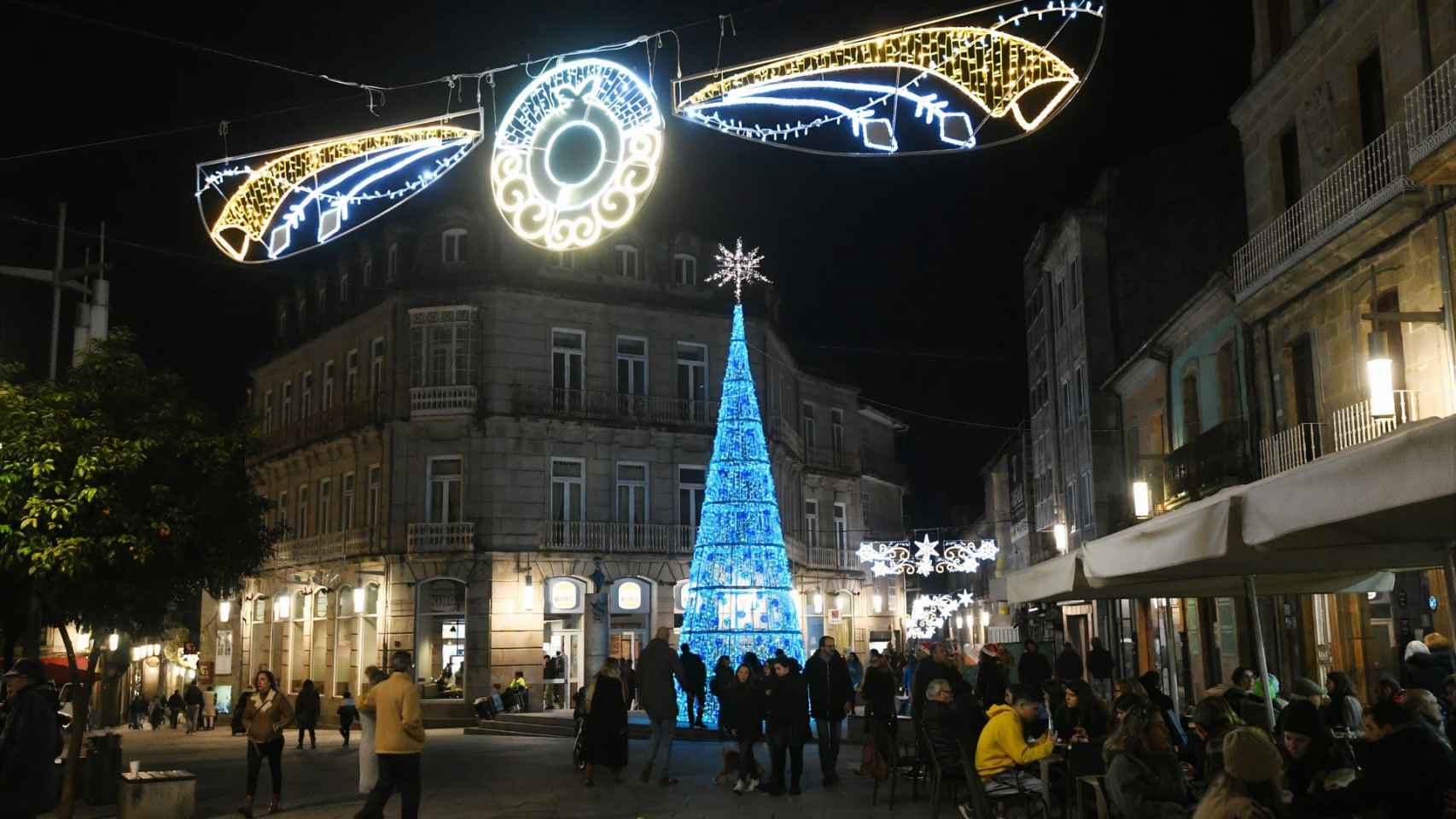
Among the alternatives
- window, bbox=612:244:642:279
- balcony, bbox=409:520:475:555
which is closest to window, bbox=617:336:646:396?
window, bbox=612:244:642:279

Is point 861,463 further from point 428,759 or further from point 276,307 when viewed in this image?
point 428,759

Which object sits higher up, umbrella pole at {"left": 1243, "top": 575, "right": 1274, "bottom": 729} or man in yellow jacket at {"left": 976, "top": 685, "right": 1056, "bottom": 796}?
umbrella pole at {"left": 1243, "top": 575, "right": 1274, "bottom": 729}

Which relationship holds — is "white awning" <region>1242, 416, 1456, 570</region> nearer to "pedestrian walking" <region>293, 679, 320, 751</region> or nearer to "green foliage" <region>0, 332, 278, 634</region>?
"green foliage" <region>0, 332, 278, 634</region>

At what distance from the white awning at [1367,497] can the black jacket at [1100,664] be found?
12.9 metres

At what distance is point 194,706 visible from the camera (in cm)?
3850

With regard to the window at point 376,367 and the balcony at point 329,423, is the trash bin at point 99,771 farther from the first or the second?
the window at point 376,367

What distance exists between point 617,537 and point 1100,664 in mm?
18546

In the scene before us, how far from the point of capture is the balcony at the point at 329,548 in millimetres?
37375

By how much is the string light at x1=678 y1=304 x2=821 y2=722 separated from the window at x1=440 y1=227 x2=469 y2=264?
14.2 metres

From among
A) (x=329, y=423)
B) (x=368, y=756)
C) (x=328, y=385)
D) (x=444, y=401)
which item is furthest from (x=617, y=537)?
(x=368, y=756)

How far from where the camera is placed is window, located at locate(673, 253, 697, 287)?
4041 cm

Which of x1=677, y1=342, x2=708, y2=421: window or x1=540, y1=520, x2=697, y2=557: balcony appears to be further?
x1=677, y1=342, x2=708, y2=421: window

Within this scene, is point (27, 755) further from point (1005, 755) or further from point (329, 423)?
point (329, 423)

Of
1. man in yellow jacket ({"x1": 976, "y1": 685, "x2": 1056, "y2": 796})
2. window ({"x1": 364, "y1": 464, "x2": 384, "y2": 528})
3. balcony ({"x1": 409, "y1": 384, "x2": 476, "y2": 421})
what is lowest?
man in yellow jacket ({"x1": 976, "y1": 685, "x2": 1056, "y2": 796})
